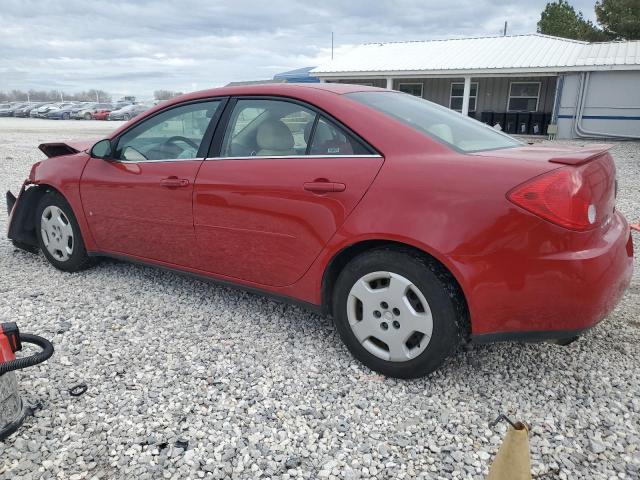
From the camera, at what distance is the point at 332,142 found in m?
2.68

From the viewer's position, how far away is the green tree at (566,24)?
29844 millimetres

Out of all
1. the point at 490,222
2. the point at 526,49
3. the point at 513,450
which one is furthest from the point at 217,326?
the point at 526,49

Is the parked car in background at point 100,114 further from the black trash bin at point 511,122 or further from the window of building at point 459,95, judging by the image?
the black trash bin at point 511,122

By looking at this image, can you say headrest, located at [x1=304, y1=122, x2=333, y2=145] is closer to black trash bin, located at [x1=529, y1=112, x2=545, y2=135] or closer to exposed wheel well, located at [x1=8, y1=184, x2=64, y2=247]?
exposed wheel well, located at [x1=8, y1=184, x2=64, y2=247]

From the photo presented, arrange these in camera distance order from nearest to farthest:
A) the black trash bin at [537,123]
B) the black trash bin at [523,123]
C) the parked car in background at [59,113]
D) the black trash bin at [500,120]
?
the black trash bin at [537,123] < the black trash bin at [523,123] < the black trash bin at [500,120] < the parked car in background at [59,113]

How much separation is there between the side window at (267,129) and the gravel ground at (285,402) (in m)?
1.15

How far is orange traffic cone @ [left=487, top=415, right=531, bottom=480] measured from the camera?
1.56m

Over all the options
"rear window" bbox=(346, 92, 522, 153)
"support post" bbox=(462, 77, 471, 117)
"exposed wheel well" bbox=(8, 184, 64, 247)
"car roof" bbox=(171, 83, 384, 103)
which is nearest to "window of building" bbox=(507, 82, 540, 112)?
"support post" bbox=(462, 77, 471, 117)

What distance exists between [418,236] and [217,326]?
1594mm

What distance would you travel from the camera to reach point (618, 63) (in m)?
17.3

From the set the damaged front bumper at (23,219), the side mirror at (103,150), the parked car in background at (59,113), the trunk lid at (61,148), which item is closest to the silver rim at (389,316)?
the side mirror at (103,150)

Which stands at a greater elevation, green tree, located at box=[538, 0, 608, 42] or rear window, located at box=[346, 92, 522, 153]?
green tree, located at box=[538, 0, 608, 42]

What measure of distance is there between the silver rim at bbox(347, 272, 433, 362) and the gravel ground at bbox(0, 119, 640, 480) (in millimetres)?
194

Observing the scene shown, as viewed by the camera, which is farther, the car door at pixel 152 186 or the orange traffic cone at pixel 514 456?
the car door at pixel 152 186
